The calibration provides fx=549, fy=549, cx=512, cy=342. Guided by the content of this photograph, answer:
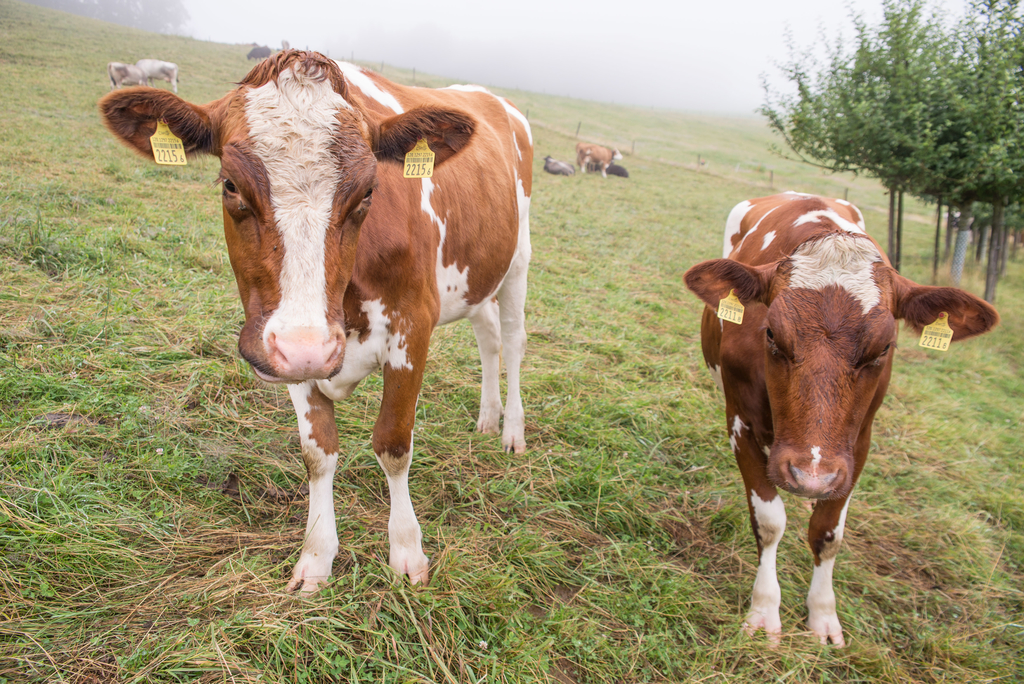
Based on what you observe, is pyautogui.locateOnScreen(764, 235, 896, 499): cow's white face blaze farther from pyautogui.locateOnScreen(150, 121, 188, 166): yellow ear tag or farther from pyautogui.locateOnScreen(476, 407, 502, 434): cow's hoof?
pyautogui.locateOnScreen(150, 121, 188, 166): yellow ear tag

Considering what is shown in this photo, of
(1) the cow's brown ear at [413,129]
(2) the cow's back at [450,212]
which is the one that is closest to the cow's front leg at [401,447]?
(2) the cow's back at [450,212]

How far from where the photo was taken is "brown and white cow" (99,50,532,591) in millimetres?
1805

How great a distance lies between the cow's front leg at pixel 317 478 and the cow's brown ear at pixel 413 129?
3.66 ft

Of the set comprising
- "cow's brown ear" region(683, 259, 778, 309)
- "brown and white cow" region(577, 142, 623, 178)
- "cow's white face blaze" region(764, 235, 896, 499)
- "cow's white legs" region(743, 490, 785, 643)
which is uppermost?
"brown and white cow" region(577, 142, 623, 178)

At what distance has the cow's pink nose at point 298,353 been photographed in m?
1.73

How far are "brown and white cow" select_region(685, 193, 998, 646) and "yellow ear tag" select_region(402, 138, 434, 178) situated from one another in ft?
4.60

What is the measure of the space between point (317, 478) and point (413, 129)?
5.59ft

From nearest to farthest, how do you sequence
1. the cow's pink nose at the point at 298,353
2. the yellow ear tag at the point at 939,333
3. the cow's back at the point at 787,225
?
1. the cow's pink nose at the point at 298,353
2. the yellow ear tag at the point at 939,333
3. the cow's back at the point at 787,225

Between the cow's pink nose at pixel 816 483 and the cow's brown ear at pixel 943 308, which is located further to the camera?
the cow's brown ear at pixel 943 308

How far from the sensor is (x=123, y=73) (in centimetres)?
1880

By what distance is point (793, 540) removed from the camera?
3658 mm

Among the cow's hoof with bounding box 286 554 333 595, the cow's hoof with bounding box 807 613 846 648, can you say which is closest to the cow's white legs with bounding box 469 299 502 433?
the cow's hoof with bounding box 286 554 333 595

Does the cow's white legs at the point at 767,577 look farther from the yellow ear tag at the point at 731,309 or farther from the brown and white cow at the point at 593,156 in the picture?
the brown and white cow at the point at 593,156

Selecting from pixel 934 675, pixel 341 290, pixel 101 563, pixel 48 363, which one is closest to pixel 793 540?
pixel 934 675
